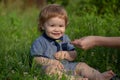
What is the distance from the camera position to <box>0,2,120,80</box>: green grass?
→ 5191 millimetres

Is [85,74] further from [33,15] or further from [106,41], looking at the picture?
[33,15]

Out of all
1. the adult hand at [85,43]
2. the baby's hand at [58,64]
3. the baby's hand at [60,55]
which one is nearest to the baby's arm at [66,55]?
the baby's hand at [60,55]

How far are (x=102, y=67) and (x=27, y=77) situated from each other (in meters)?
1.33

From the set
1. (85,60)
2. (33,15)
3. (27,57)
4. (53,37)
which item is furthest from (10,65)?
(33,15)

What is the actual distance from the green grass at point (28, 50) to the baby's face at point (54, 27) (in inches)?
17.0

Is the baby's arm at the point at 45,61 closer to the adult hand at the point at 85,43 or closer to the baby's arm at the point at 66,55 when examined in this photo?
the baby's arm at the point at 66,55

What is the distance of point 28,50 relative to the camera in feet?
19.6

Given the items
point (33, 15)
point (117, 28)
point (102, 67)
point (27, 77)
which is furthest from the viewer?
point (33, 15)

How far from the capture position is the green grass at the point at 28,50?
519cm

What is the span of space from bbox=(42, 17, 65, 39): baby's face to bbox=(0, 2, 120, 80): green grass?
17.0 inches

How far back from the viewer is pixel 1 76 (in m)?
5.09

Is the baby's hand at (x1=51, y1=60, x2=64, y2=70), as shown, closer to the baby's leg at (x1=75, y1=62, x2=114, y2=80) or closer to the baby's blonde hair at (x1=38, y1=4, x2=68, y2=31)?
the baby's leg at (x1=75, y1=62, x2=114, y2=80)

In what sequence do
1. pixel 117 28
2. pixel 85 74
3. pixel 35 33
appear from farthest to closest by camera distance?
pixel 35 33, pixel 117 28, pixel 85 74

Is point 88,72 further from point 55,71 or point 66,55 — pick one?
point 55,71
